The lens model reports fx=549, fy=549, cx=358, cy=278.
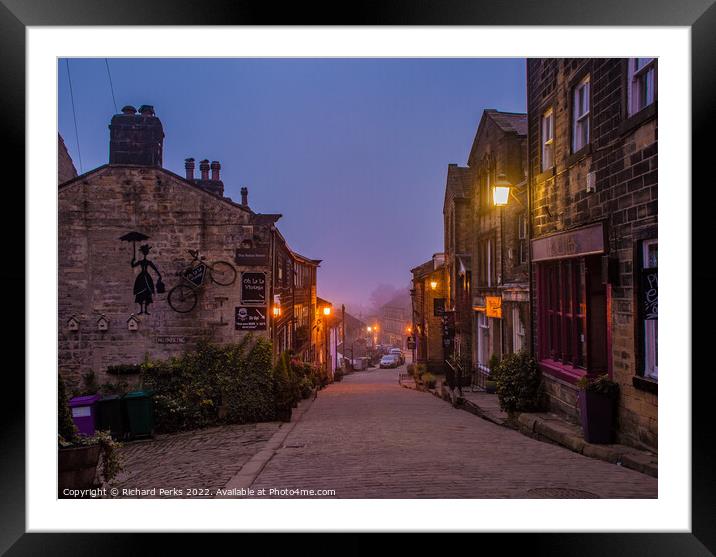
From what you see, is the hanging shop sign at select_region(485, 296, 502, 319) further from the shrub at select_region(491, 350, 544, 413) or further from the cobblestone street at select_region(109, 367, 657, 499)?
the cobblestone street at select_region(109, 367, 657, 499)

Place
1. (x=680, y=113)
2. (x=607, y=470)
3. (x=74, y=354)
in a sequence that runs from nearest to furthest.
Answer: (x=680, y=113) → (x=607, y=470) → (x=74, y=354)

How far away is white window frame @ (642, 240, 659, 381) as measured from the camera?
242 inches

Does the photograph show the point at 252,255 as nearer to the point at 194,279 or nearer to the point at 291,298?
the point at 194,279

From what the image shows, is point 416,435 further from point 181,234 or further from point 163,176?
point 163,176

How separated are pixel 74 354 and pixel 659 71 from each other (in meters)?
10.8

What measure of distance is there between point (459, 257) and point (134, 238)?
10.2 meters

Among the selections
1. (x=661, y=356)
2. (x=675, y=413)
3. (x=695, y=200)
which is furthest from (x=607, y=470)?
(x=695, y=200)

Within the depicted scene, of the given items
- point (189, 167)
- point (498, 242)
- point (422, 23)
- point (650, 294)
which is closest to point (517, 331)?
point (498, 242)

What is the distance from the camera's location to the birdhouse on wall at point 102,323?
1090cm

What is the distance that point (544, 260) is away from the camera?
9.38 m

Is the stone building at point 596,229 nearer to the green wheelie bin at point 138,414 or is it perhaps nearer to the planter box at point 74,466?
the planter box at point 74,466

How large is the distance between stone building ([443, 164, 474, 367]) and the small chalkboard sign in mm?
11062

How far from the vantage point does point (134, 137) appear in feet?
40.1

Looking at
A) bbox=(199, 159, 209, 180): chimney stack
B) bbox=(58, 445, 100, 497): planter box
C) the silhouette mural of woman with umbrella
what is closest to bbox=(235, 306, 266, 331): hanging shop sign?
the silhouette mural of woman with umbrella
